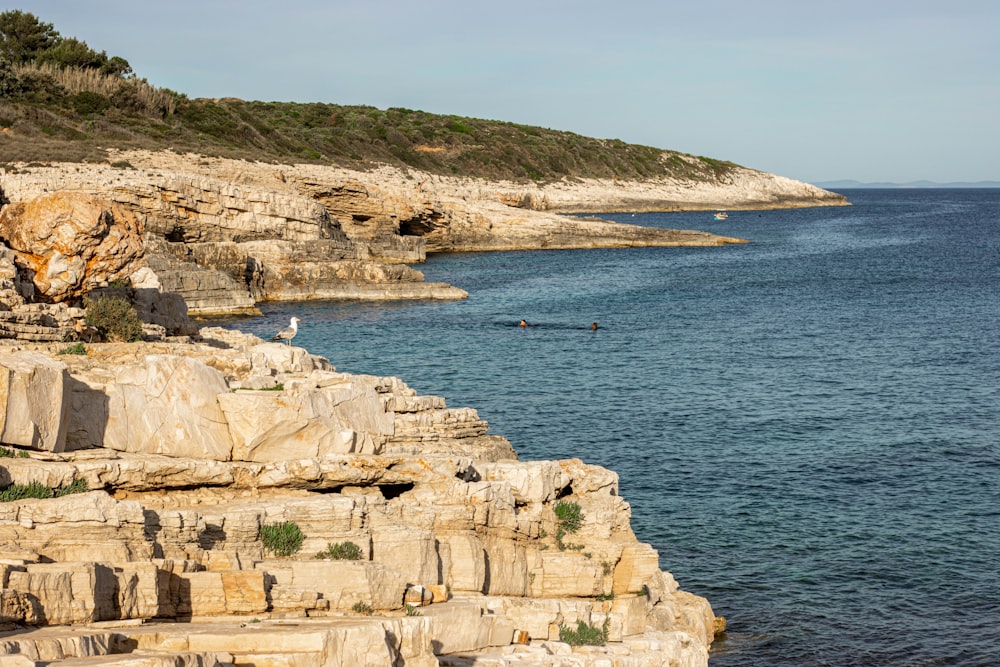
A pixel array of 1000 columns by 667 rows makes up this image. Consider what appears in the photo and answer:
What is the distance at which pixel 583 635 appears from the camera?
1503cm

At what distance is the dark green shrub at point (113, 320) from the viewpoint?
2280cm

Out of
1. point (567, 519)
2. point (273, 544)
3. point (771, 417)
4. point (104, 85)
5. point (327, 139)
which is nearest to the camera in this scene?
point (273, 544)

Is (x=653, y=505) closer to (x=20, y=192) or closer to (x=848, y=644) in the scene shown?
(x=848, y=644)

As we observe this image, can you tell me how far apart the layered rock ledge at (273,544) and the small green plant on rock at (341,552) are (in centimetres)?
6

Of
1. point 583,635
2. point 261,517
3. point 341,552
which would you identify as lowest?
point 583,635

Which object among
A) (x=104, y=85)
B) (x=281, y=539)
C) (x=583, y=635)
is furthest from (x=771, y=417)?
(x=104, y=85)

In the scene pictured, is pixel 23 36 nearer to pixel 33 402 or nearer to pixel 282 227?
pixel 282 227

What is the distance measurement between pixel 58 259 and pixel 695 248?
277ft

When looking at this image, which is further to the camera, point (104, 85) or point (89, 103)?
point (104, 85)

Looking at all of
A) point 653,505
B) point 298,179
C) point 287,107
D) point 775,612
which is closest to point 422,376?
point 653,505

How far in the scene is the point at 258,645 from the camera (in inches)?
427

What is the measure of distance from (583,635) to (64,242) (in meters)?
15.2

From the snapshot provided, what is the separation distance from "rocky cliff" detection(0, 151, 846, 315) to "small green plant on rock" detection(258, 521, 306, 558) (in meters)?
29.4

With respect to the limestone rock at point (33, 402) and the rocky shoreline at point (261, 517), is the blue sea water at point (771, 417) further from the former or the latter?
the limestone rock at point (33, 402)
